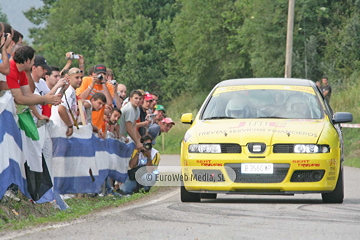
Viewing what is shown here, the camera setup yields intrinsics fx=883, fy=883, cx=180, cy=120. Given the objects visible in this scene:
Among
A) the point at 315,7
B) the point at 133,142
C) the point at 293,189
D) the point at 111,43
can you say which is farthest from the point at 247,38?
the point at 293,189

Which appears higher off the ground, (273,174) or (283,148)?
(283,148)

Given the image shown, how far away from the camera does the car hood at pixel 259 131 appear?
10625mm

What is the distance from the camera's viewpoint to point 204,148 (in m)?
10.8

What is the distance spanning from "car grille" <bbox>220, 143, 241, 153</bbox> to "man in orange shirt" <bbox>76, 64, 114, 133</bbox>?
368 cm

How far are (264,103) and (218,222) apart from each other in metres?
3.46

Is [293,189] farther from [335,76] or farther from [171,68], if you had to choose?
[171,68]

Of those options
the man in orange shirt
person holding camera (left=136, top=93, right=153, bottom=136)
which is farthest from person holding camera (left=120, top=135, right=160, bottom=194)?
the man in orange shirt

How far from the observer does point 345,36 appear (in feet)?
145

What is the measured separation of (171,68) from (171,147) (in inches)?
1549

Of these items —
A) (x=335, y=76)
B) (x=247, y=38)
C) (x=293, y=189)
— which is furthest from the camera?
(x=247, y=38)

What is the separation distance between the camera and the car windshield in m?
11.6

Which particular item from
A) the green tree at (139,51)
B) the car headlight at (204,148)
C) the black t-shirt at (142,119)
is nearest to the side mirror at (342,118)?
the car headlight at (204,148)

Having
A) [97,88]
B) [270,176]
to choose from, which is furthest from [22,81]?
[97,88]

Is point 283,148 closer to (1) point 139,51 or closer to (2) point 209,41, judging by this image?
(2) point 209,41
